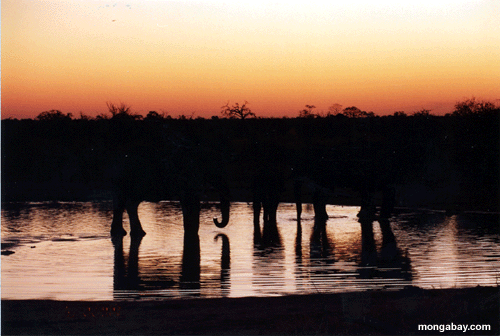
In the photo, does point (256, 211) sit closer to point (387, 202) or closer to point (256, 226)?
point (256, 226)

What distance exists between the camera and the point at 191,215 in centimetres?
1311

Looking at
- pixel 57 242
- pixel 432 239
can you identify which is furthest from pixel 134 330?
pixel 432 239

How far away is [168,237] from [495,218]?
8030mm

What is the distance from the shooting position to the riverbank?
631 centimetres

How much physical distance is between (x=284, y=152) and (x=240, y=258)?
7.37 m

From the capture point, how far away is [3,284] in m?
8.73

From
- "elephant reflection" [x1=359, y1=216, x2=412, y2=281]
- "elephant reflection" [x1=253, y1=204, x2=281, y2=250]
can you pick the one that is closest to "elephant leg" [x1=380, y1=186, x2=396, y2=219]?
"elephant reflection" [x1=359, y1=216, x2=412, y2=281]

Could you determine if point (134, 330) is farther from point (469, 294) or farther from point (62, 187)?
point (62, 187)

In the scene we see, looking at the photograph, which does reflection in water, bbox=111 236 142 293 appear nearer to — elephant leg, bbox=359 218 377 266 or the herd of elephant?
the herd of elephant

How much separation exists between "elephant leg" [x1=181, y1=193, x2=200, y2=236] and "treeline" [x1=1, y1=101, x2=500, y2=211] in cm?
99

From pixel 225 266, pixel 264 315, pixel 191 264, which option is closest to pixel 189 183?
pixel 191 264

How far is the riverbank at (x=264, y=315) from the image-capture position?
6.31m

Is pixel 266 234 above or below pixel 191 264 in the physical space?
above

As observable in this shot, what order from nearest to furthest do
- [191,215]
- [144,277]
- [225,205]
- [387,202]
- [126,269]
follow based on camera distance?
[144,277] → [126,269] → [191,215] → [225,205] → [387,202]
